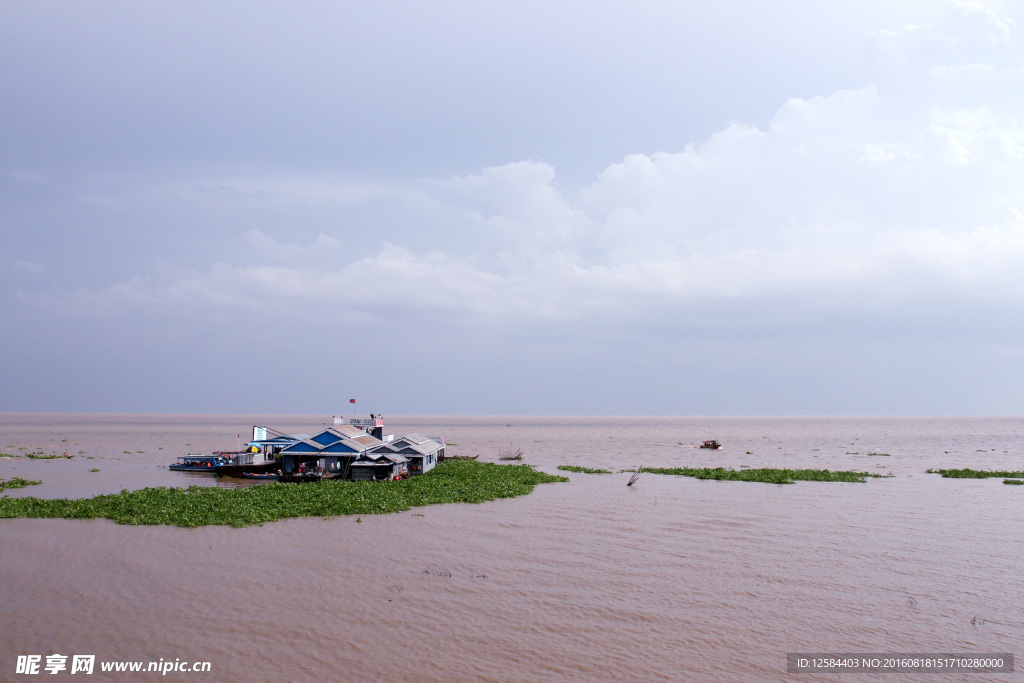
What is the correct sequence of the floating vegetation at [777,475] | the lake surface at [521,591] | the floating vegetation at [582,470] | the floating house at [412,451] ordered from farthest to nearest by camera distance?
the floating vegetation at [582,470], the floating vegetation at [777,475], the floating house at [412,451], the lake surface at [521,591]

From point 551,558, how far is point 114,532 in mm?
17478

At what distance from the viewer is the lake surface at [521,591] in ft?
42.8

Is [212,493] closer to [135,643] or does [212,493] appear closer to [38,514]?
[38,514]

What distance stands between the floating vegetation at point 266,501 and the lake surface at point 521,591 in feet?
4.38

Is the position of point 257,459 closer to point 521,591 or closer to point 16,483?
point 16,483

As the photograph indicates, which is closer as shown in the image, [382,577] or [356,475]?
[382,577]

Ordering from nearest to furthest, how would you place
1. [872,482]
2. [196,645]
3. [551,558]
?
[196,645] < [551,558] < [872,482]

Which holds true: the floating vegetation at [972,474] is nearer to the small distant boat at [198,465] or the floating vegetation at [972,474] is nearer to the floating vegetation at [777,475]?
the floating vegetation at [777,475]

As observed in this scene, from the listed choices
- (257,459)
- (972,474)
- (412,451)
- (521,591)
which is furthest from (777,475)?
(257,459)

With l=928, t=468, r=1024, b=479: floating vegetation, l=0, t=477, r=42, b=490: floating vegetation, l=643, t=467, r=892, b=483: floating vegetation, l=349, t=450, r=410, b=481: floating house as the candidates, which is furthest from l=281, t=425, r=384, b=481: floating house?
l=928, t=468, r=1024, b=479: floating vegetation

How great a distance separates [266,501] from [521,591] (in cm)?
1699

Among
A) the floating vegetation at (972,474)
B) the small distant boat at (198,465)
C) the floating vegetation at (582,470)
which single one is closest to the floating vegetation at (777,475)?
the floating vegetation at (972,474)

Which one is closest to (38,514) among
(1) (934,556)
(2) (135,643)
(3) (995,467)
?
(2) (135,643)

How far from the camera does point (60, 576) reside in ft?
59.1
